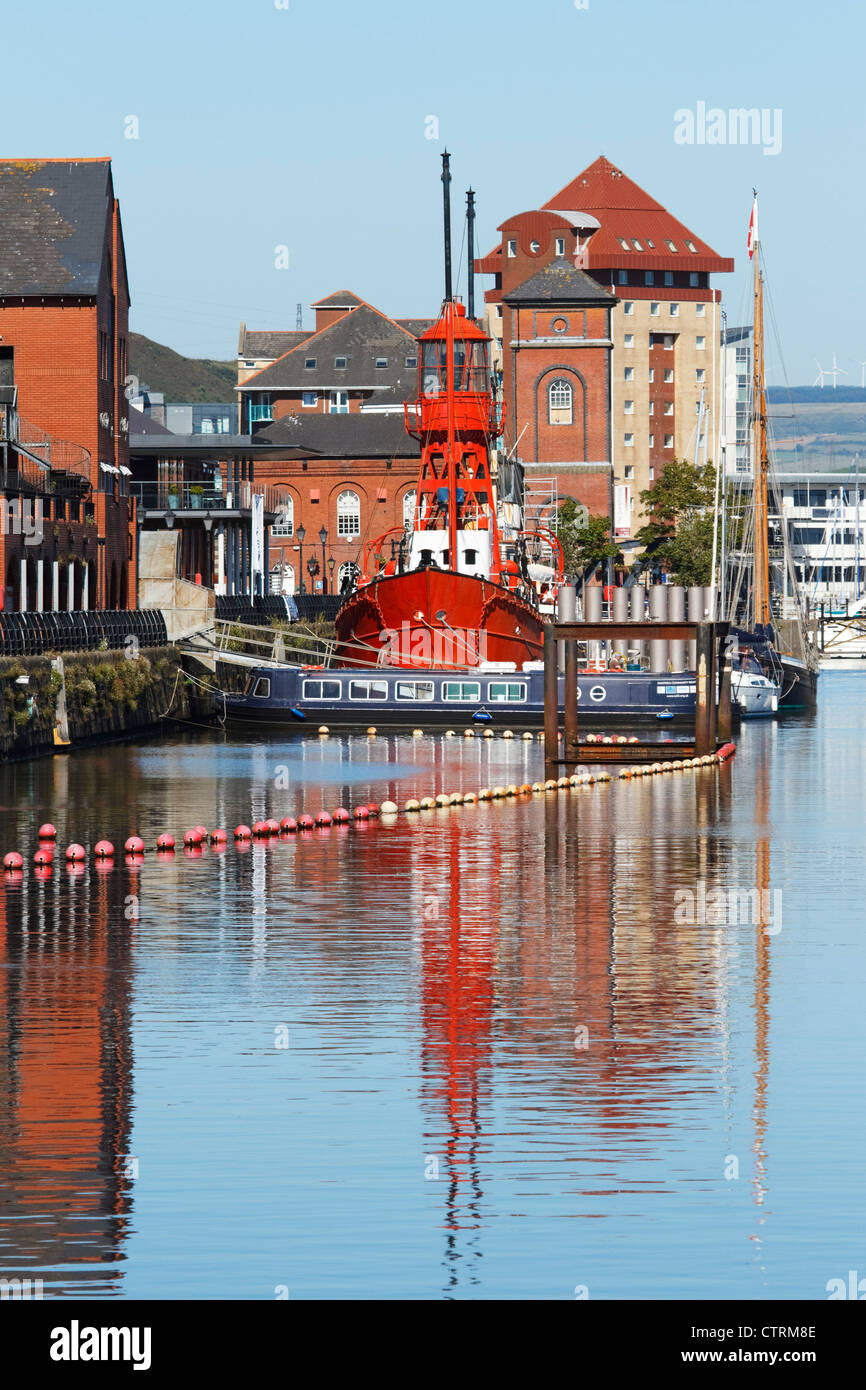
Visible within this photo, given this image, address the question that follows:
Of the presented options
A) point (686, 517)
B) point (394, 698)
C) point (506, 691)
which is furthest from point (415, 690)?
point (686, 517)

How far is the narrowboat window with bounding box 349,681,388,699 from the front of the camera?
65438mm

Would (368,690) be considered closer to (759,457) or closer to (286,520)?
(759,457)

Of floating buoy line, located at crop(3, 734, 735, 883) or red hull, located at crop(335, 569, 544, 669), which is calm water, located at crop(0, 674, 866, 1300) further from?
red hull, located at crop(335, 569, 544, 669)

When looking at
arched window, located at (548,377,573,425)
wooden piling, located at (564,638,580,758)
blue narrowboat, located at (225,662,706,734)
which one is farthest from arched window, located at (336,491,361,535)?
wooden piling, located at (564,638,580,758)

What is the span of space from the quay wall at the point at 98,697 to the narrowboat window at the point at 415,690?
667 cm

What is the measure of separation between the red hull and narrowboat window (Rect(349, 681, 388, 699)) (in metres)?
4.78

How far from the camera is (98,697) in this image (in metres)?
58.5

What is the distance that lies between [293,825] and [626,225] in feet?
519

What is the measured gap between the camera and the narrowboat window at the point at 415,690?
65.5 metres

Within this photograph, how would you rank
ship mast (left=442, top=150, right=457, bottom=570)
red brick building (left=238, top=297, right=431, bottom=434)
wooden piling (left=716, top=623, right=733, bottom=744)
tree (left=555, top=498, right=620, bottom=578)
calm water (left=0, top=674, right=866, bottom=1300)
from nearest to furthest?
calm water (left=0, top=674, right=866, bottom=1300) → wooden piling (left=716, top=623, right=733, bottom=744) → ship mast (left=442, top=150, right=457, bottom=570) → tree (left=555, top=498, right=620, bottom=578) → red brick building (left=238, top=297, right=431, bottom=434)

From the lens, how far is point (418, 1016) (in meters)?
21.1
